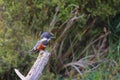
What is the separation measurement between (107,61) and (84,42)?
0.54 metres

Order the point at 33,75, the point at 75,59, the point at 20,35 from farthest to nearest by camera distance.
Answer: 1. the point at 75,59
2. the point at 20,35
3. the point at 33,75

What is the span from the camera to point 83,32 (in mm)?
5547

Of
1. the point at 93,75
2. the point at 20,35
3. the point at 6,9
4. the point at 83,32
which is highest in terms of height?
the point at 6,9

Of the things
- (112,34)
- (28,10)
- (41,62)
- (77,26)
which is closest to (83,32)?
(77,26)

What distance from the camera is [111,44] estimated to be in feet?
18.4

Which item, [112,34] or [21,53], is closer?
[21,53]

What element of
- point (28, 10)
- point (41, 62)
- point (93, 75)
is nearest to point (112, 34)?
point (93, 75)

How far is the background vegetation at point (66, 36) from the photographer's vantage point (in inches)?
198

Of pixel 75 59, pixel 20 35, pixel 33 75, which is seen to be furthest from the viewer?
pixel 75 59

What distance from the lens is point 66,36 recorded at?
5520 mm

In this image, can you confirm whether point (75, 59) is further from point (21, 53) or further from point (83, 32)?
point (21, 53)

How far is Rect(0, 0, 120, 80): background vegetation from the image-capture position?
5039 mm

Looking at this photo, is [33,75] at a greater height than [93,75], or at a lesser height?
greater

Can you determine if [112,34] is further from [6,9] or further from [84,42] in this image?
[6,9]
